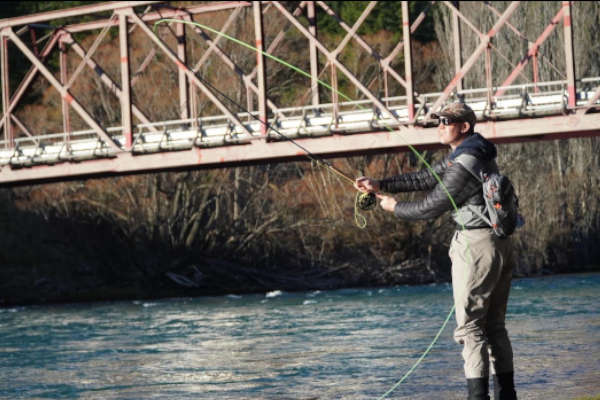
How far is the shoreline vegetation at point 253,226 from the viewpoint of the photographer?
3212cm

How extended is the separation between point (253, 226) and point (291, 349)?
20.2 metres

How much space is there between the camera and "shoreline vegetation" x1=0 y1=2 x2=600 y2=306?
32.1 metres

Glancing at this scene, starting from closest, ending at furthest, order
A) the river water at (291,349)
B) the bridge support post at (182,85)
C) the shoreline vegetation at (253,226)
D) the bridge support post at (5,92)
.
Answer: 1. the river water at (291,349)
2. the shoreline vegetation at (253,226)
3. the bridge support post at (5,92)
4. the bridge support post at (182,85)

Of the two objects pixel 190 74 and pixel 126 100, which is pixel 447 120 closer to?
pixel 190 74

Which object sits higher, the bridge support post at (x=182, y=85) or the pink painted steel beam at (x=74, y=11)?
the pink painted steel beam at (x=74, y=11)

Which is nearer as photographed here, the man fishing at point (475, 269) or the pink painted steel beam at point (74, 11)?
the man fishing at point (475, 269)

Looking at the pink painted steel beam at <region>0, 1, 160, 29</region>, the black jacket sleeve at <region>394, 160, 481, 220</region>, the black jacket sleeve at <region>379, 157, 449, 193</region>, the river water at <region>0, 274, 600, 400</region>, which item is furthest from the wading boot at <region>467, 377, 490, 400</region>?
the pink painted steel beam at <region>0, 1, 160, 29</region>

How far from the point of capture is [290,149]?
1096 inches

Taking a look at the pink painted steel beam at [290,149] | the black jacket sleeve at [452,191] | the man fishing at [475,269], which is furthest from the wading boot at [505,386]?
the pink painted steel beam at [290,149]

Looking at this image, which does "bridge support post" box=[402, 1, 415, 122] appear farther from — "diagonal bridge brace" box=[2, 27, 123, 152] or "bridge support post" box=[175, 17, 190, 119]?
"diagonal bridge brace" box=[2, 27, 123, 152]

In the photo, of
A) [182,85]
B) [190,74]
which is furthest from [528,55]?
[182,85]

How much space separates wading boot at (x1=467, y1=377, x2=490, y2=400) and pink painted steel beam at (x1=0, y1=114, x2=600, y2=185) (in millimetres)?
18948

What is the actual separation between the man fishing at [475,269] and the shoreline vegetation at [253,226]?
2421 centimetres

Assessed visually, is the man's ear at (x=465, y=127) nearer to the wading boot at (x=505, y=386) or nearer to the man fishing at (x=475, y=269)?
the man fishing at (x=475, y=269)
